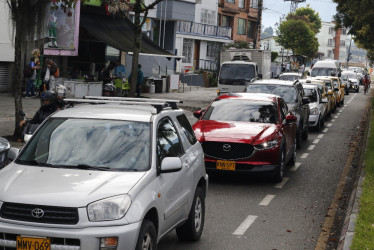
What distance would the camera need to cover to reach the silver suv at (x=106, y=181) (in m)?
5.96

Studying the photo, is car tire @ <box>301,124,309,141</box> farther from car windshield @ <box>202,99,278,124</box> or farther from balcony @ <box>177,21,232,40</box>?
balcony @ <box>177,21,232,40</box>

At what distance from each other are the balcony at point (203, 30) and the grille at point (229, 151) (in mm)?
44233

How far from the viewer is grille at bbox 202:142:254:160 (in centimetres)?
1255

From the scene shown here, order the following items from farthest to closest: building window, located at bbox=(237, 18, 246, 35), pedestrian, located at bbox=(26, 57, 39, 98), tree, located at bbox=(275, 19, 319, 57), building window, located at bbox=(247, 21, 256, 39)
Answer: tree, located at bbox=(275, 19, 319, 57) → building window, located at bbox=(247, 21, 256, 39) → building window, located at bbox=(237, 18, 246, 35) → pedestrian, located at bbox=(26, 57, 39, 98)

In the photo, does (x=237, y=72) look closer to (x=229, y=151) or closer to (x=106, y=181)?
(x=229, y=151)

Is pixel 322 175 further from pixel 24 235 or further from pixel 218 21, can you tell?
pixel 218 21

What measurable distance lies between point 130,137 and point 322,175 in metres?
7.95

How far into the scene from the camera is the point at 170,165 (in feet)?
22.8

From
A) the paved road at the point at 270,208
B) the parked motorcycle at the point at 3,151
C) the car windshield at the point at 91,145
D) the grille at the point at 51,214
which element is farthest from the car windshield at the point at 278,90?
the grille at the point at 51,214

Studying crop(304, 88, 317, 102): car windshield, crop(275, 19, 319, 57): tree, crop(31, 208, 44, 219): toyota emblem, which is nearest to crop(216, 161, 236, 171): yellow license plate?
crop(31, 208, 44, 219): toyota emblem

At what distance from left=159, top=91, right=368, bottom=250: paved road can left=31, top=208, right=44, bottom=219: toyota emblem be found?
2515mm

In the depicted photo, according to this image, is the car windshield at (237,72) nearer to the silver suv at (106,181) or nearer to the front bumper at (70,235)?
the silver suv at (106,181)

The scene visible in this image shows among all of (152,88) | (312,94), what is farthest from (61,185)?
(152,88)

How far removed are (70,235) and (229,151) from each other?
22.7 ft
